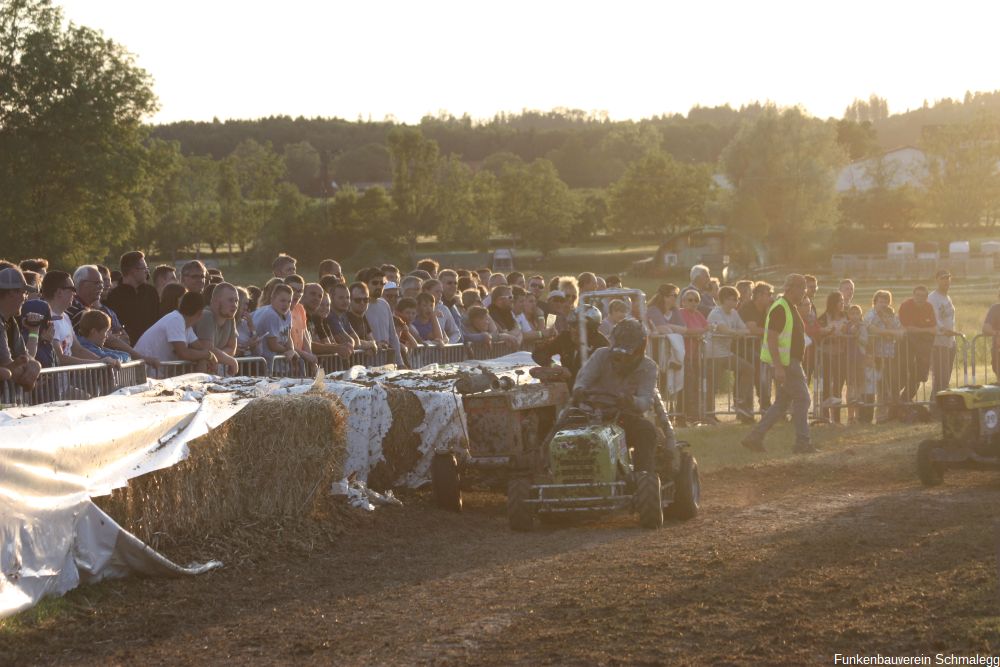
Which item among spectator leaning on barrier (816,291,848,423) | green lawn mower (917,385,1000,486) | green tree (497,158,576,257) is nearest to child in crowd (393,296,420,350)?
green lawn mower (917,385,1000,486)

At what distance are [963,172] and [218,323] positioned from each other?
10640 centimetres

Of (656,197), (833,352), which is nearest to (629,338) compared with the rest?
(833,352)

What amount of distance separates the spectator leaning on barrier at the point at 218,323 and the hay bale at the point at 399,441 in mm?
1573

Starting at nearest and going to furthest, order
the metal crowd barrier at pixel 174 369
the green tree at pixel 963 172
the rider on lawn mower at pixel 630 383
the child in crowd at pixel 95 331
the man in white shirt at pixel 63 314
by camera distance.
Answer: the man in white shirt at pixel 63 314, the child in crowd at pixel 95 331, the rider on lawn mower at pixel 630 383, the metal crowd barrier at pixel 174 369, the green tree at pixel 963 172

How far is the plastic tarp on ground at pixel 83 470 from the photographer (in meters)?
8.27

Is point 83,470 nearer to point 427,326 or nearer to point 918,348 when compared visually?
point 427,326

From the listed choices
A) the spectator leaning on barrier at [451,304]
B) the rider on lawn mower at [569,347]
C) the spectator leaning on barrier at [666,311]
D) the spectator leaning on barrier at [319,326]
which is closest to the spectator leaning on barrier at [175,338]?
the spectator leaning on barrier at [319,326]

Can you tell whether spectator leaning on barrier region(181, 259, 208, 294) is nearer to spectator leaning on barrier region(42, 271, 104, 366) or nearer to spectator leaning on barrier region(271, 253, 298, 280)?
spectator leaning on barrier region(271, 253, 298, 280)

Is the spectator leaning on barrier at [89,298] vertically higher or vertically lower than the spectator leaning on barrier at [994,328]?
higher

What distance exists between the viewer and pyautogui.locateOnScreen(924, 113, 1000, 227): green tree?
110438mm

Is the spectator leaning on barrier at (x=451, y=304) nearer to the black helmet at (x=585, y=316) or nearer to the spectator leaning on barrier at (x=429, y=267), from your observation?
the spectator leaning on barrier at (x=429, y=267)

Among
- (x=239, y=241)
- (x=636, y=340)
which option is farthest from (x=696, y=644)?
(x=239, y=241)

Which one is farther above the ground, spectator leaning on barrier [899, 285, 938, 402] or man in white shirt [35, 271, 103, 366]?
man in white shirt [35, 271, 103, 366]

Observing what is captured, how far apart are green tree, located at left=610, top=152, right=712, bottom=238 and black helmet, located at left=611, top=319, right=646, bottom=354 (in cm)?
10273
